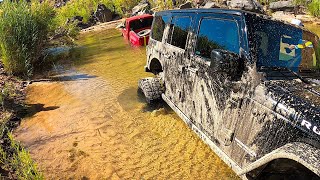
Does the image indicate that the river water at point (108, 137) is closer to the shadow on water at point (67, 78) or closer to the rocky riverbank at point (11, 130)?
the rocky riverbank at point (11, 130)

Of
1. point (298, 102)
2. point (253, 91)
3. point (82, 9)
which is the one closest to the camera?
point (298, 102)

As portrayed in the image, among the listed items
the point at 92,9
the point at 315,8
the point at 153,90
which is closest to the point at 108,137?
the point at 153,90

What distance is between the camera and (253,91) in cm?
259

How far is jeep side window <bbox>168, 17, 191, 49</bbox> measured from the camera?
4.13m

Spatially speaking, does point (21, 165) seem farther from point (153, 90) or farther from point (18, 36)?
point (18, 36)

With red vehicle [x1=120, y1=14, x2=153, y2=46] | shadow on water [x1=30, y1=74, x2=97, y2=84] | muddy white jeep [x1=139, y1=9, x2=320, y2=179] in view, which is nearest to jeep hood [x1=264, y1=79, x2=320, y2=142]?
muddy white jeep [x1=139, y1=9, x2=320, y2=179]

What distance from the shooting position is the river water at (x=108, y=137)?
381 cm

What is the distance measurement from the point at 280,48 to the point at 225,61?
737 millimetres

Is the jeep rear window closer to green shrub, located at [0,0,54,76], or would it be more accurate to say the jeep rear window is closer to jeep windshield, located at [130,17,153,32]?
green shrub, located at [0,0,54,76]

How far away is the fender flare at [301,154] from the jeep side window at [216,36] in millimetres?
1216

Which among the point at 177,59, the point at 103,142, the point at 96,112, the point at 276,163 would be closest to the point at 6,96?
the point at 96,112

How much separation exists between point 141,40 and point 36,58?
447cm

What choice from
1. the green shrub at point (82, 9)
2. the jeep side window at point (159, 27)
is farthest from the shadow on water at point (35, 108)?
the green shrub at point (82, 9)

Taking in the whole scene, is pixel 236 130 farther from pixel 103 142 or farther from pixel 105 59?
pixel 105 59
